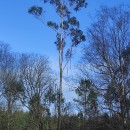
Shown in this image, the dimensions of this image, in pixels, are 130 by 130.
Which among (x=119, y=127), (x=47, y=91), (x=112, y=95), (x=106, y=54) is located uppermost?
(x=47, y=91)

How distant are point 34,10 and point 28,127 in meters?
33.8

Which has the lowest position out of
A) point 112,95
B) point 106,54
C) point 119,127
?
point 119,127

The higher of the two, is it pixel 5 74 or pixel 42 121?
pixel 5 74

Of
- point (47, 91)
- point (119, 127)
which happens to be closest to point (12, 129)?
point (47, 91)

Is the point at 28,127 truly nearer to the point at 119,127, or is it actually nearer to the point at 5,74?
the point at 5,74

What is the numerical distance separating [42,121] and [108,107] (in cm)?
3511

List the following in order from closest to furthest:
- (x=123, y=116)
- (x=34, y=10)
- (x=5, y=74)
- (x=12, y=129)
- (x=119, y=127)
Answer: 1. (x=123, y=116)
2. (x=119, y=127)
3. (x=34, y=10)
4. (x=5, y=74)
5. (x=12, y=129)

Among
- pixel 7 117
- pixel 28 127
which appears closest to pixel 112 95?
pixel 7 117

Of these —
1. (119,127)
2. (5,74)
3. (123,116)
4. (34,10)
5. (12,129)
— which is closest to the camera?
(123,116)

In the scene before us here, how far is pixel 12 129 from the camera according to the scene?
217 feet

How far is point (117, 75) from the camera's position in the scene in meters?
29.2

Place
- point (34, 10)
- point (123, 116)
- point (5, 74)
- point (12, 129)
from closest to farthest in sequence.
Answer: point (123, 116) < point (34, 10) < point (5, 74) < point (12, 129)

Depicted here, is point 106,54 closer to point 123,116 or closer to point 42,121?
point 123,116

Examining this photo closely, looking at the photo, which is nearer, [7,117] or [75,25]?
[75,25]
